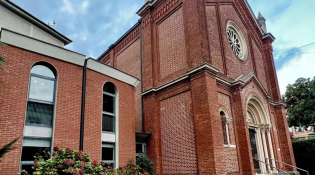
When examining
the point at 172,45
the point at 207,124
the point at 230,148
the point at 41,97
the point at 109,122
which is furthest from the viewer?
the point at 172,45

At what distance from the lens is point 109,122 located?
1055 centimetres

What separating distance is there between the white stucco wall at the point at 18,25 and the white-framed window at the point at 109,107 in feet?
13.5

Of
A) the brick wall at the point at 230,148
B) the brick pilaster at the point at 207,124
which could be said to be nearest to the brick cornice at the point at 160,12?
the brick pilaster at the point at 207,124

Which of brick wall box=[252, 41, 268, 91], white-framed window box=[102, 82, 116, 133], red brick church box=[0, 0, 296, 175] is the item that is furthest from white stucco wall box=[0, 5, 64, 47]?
brick wall box=[252, 41, 268, 91]

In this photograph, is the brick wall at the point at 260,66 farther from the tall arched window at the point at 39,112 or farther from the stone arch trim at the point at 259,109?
the tall arched window at the point at 39,112

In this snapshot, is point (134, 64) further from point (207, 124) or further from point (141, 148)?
point (207, 124)

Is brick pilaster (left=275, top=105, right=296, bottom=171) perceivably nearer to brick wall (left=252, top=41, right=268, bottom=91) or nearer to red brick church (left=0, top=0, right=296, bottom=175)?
red brick church (left=0, top=0, right=296, bottom=175)

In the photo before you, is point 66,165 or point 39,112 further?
point 39,112

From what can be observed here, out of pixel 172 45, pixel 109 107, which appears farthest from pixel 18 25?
pixel 172 45

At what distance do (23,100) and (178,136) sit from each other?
23.7 ft

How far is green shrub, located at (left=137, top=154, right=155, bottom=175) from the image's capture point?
38.4 feet

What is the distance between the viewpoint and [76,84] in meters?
9.38

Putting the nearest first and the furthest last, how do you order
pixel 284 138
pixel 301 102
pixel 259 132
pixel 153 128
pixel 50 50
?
pixel 50 50 < pixel 153 128 < pixel 259 132 < pixel 284 138 < pixel 301 102

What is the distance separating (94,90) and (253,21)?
1435cm
